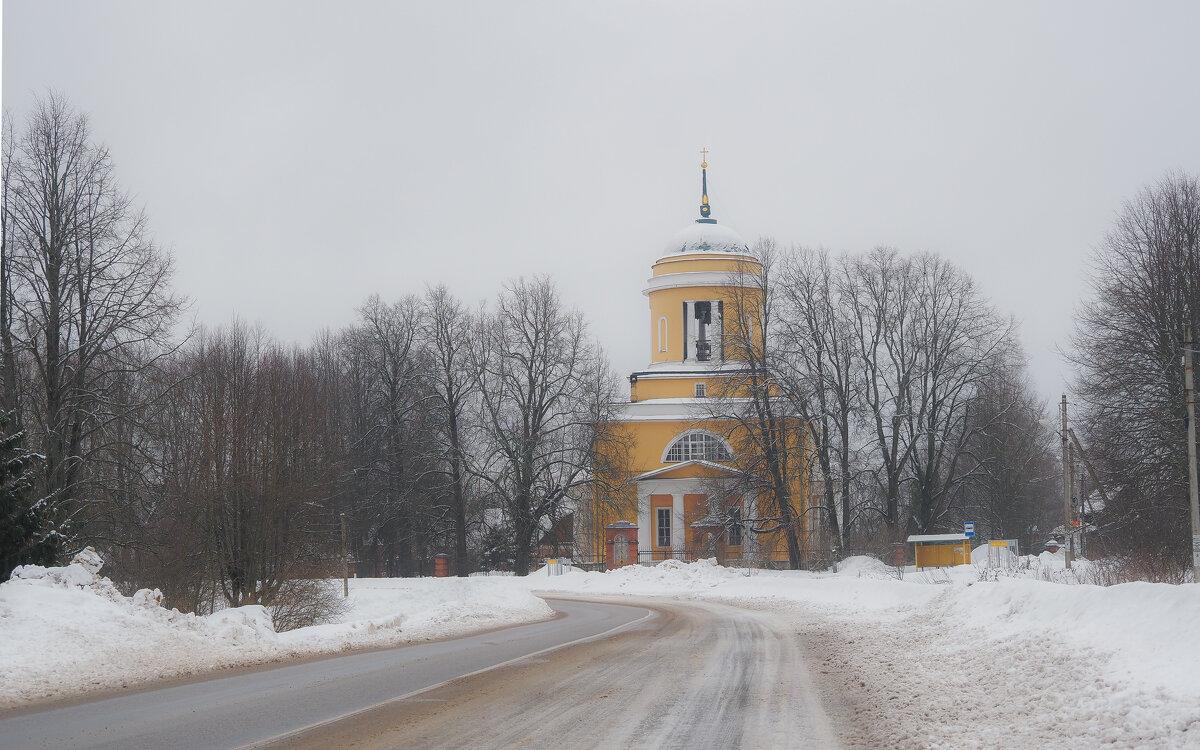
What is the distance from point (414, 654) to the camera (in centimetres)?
1709

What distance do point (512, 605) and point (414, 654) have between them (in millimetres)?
12697

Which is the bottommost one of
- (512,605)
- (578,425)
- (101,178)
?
(512,605)

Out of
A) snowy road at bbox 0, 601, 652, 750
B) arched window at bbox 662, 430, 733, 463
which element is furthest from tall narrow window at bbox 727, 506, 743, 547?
snowy road at bbox 0, 601, 652, 750

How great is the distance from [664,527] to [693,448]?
430 cm

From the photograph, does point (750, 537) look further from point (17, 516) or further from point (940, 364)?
point (17, 516)

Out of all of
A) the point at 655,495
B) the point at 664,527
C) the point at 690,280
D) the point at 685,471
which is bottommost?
the point at 664,527

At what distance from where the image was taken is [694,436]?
5744cm

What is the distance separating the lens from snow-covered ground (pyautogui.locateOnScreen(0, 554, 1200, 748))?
29.1 feet

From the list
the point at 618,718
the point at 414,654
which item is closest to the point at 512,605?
the point at 414,654

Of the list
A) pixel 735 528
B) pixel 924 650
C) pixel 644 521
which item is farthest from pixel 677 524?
pixel 924 650

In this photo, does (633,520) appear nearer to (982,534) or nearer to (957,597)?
(982,534)

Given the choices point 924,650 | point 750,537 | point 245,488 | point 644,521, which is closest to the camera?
point 924,650

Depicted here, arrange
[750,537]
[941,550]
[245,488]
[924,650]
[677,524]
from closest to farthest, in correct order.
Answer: [924,650] → [245,488] → [941,550] → [750,537] → [677,524]

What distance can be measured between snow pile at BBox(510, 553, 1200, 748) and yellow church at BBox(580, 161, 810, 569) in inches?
1053
